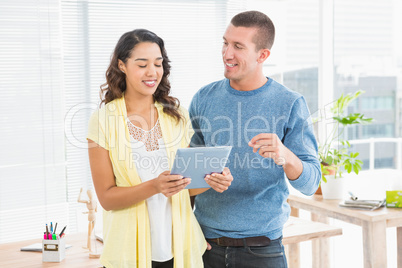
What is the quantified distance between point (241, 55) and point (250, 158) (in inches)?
15.5

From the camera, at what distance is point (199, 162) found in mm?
1450

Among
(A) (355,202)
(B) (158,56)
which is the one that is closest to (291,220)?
(A) (355,202)

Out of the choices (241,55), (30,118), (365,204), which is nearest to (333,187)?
(365,204)

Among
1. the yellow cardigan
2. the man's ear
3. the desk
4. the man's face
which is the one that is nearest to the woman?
the yellow cardigan

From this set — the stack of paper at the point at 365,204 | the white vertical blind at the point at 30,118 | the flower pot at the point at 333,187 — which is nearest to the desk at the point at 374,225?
the stack of paper at the point at 365,204

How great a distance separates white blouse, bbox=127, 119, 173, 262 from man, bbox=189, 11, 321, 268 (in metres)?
0.18

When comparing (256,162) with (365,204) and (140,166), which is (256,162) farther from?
(365,204)

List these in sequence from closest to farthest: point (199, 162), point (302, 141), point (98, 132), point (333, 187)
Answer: point (199, 162) < point (98, 132) < point (302, 141) < point (333, 187)

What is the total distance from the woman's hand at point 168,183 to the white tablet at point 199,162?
16 mm

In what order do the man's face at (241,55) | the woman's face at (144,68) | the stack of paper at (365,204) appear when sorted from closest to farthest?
the woman's face at (144,68) < the man's face at (241,55) < the stack of paper at (365,204)

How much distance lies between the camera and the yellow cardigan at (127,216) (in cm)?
159

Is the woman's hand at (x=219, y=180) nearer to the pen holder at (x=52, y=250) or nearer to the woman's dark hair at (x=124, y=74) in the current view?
the woman's dark hair at (x=124, y=74)

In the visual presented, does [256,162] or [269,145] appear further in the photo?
[256,162]

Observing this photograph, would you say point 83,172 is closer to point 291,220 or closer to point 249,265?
point 291,220
